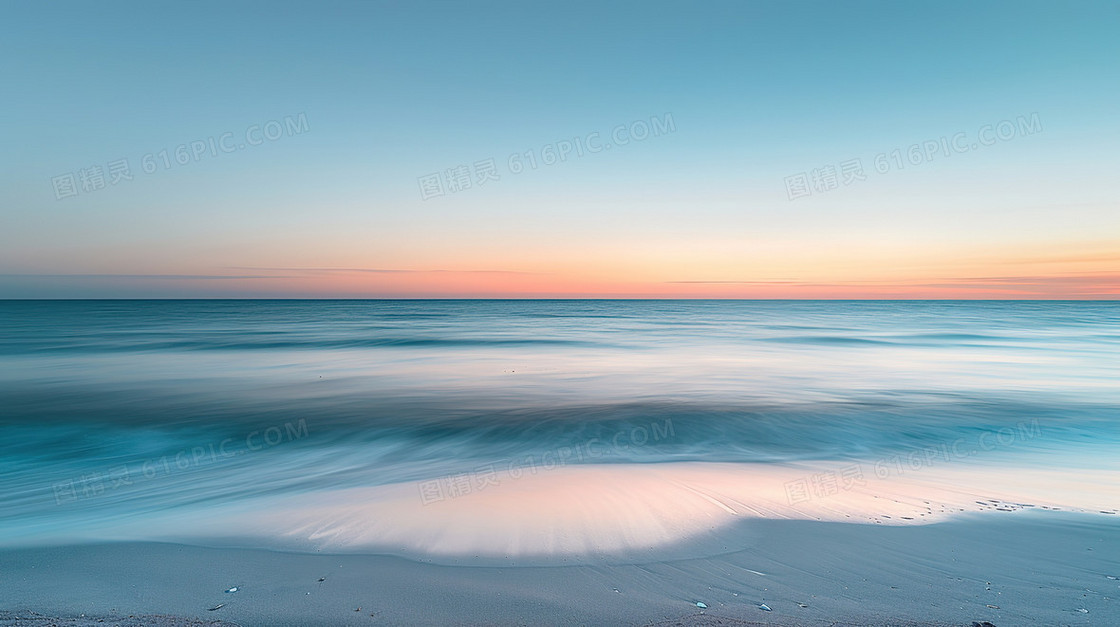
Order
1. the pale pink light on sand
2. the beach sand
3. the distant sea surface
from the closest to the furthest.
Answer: the beach sand, the pale pink light on sand, the distant sea surface

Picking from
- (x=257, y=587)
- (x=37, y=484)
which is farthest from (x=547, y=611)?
(x=37, y=484)

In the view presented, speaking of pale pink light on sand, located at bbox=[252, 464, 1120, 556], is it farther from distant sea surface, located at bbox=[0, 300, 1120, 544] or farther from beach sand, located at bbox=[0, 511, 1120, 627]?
distant sea surface, located at bbox=[0, 300, 1120, 544]

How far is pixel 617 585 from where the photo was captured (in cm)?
367

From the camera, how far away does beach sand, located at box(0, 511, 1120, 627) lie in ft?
10.7

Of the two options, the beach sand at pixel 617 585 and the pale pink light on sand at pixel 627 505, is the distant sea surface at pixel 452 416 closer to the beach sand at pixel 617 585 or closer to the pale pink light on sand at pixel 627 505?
the pale pink light on sand at pixel 627 505

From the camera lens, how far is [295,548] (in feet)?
14.1

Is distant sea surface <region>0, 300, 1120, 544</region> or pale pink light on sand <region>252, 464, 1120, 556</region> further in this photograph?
distant sea surface <region>0, 300, 1120, 544</region>

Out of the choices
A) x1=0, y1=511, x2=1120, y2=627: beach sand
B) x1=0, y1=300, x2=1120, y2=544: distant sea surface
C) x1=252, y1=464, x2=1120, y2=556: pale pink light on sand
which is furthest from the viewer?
x1=0, y1=300, x2=1120, y2=544: distant sea surface

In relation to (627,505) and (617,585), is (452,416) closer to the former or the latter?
(627,505)

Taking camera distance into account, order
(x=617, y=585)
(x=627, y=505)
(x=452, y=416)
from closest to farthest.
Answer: (x=617, y=585), (x=627, y=505), (x=452, y=416)

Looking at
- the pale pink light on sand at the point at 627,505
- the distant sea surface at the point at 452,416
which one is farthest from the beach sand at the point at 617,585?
the distant sea surface at the point at 452,416

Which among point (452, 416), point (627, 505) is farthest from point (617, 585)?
point (452, 416)

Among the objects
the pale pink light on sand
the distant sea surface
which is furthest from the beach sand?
the distant sea surface

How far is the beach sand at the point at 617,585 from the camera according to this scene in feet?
10.7
